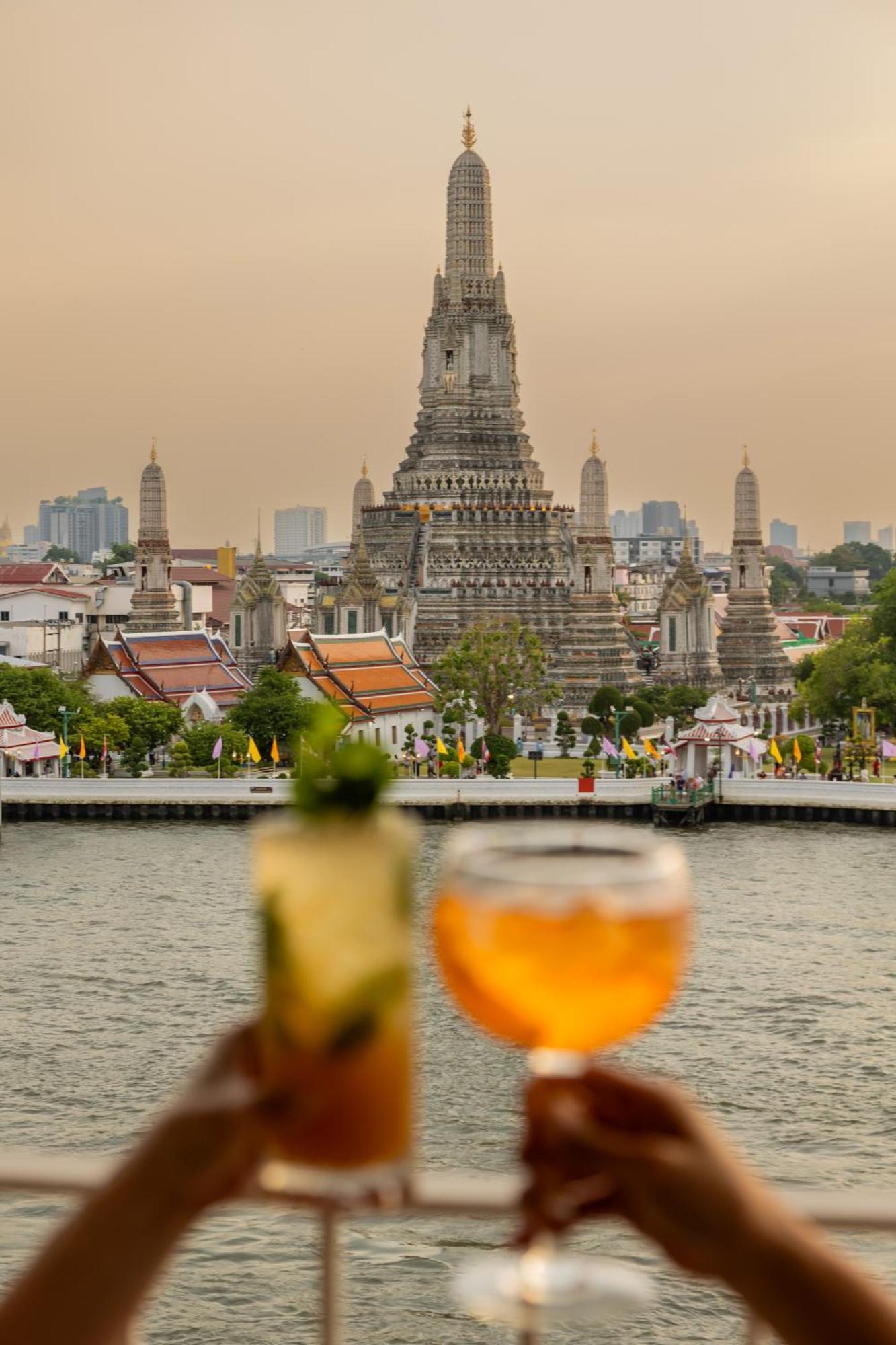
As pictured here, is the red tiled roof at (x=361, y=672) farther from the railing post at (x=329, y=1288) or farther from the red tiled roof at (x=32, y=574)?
the railing post at (x=329, y=1288)

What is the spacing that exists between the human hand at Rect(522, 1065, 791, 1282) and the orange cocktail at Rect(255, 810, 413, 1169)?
0.15 meters

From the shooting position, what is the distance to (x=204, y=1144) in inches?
68.7

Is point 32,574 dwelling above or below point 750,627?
above

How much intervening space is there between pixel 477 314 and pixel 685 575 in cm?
1339

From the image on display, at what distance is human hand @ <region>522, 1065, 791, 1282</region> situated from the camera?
67.3 inches

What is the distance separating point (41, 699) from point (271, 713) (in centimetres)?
520

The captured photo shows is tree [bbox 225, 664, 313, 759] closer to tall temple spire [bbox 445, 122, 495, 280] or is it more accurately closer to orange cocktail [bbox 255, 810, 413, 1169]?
tall temple spire [bbox 445, 122, 495, 280]

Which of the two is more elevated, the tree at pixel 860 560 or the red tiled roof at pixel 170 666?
the tree at pixel 860 560

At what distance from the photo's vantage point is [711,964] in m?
23.5

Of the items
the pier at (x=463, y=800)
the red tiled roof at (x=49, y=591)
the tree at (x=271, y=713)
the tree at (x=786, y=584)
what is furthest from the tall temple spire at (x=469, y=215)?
the tree at (x=786, y=584)

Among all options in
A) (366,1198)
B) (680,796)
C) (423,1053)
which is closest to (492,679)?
(680,796)

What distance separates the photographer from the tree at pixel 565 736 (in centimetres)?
4928

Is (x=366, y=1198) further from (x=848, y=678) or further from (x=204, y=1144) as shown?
(x=848, y=678)

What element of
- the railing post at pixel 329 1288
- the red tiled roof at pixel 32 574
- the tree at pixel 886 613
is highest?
the red tiled roof at pixel 32 574
